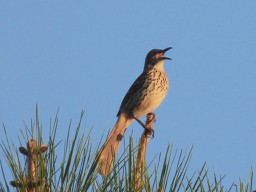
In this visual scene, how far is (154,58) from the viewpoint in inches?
335

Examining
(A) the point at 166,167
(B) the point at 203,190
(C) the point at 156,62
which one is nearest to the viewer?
(B) the point at 203,190

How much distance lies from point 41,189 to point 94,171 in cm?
31

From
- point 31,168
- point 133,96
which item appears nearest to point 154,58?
point 133,96

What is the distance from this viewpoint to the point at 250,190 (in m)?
2.71

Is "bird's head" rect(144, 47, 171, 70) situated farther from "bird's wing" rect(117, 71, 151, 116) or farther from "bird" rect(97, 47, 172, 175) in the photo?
"bird's wing" rect(117, 71, 151, 116)

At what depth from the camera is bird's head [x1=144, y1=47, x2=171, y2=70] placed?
8445mm

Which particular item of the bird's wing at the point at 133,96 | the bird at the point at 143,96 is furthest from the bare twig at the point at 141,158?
the bird's wing at the point at 133,96

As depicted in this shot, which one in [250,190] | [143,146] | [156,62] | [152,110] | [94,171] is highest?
[156,62]

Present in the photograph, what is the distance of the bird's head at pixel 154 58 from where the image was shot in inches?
332

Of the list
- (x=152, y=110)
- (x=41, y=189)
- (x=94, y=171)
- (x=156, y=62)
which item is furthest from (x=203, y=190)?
(x=156, y=62)

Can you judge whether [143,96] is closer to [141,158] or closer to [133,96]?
[133,96]

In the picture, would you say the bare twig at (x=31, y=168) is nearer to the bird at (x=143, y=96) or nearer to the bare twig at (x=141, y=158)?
the bare twig at (x=141, y=158)

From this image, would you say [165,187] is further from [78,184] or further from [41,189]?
[41,189]

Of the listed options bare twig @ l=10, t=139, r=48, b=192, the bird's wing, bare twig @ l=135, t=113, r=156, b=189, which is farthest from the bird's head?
bare twig @ l=10, t=139, r=48, b=192
